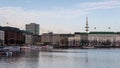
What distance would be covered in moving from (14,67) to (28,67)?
1950 millimetres

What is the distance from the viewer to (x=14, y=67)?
4856 centimetres

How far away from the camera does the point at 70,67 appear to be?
49.5 m

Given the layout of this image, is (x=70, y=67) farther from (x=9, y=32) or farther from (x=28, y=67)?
(x=9, y=32)

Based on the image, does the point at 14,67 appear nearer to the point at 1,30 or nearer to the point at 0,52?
Result: the point at 0,52

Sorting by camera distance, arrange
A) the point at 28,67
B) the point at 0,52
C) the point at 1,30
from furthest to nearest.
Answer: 1. the point at 1,30
2. the point at 0,52
3. the point at 28,67

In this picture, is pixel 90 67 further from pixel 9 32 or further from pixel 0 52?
pixel 9 32

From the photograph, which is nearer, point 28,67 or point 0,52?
point 28,67

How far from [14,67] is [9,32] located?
151 meters

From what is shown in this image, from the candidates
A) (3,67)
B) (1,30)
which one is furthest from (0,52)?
(1,30)

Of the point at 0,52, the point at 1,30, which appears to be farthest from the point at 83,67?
the point at 1,30

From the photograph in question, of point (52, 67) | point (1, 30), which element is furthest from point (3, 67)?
point (1, 30)

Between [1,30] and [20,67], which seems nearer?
[20,67]

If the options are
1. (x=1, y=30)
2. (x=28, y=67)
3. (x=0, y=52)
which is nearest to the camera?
(x=28, y=67)

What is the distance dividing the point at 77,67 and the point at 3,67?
10.3m
